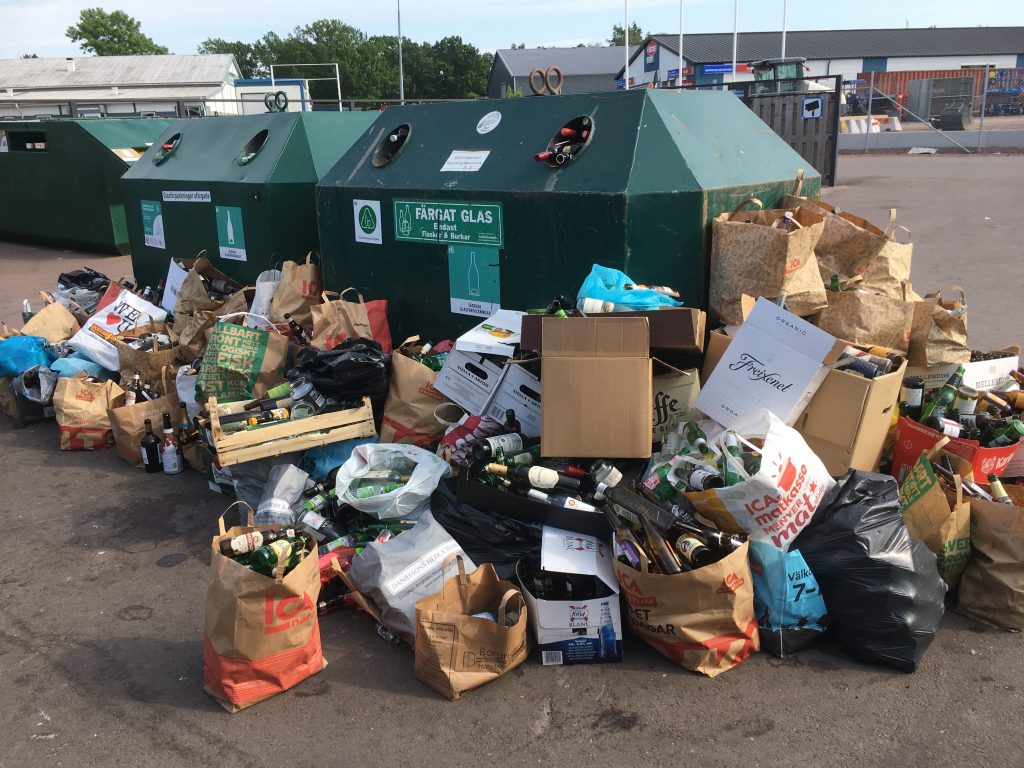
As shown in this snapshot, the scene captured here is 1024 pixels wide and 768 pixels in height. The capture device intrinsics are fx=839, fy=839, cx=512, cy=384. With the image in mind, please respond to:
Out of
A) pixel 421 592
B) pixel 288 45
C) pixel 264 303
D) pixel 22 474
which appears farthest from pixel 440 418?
pixel 288 45

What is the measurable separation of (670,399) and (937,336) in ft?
4.53

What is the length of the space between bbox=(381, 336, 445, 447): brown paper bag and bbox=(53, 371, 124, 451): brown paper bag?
196 cm

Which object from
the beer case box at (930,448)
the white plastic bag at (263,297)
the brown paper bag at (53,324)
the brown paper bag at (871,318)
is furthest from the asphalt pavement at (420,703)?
the brown paper bag at (53,324)

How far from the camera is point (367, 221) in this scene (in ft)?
16.9

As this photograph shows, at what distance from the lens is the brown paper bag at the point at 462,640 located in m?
2.67

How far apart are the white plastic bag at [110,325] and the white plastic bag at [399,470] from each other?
107 inches

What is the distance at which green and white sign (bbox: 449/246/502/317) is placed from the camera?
454 cm

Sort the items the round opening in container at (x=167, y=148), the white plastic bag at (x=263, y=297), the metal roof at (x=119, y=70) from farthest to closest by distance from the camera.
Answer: the metal roof at (x=119, y=70) → the round opening in container at (x=167, y=148) → the white plastic bag at (x=263, y=297)

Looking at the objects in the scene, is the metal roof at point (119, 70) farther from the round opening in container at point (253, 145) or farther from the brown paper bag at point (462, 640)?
the brown paper bag at point (462, 640)

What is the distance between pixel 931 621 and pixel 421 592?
1.73m

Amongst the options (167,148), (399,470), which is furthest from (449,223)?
(167,148)

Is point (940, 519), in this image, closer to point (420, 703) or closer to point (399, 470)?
point (420, 703)

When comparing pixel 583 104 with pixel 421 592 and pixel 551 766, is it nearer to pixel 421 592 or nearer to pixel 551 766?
pixel 421 592

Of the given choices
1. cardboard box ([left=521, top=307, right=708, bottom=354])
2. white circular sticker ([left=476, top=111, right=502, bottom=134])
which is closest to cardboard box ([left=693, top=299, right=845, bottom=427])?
cardboard box ([left=521, top=307, right=708, bottom=354])
